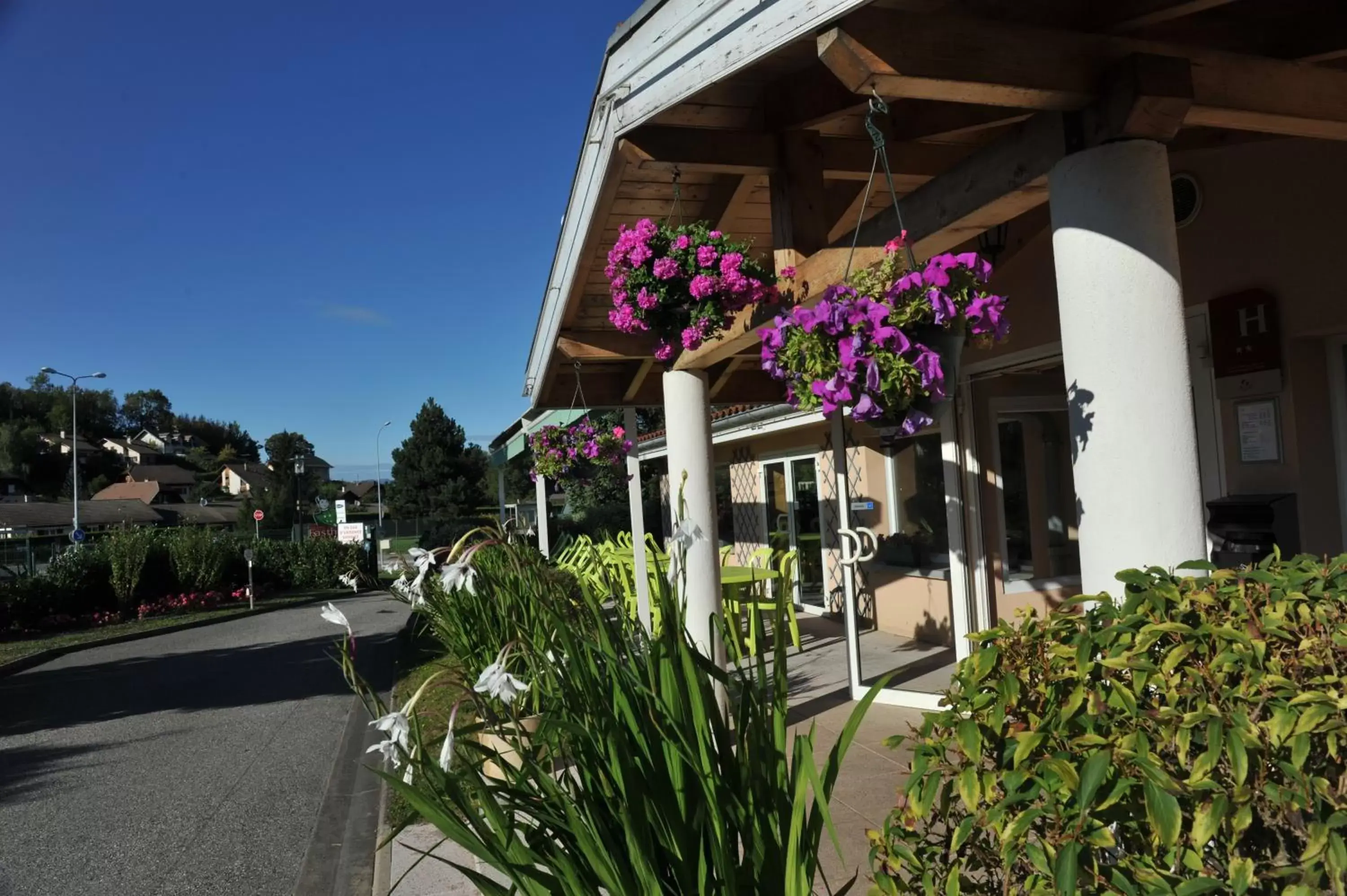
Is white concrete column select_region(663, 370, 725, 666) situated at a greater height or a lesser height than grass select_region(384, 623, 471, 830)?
greater

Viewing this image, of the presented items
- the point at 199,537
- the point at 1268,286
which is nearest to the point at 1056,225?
A: the point at 1268,286

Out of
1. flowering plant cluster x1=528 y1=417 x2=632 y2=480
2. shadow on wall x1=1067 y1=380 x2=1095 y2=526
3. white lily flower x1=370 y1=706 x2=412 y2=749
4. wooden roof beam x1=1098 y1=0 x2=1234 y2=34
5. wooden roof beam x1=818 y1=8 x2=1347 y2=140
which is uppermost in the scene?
wooden roof beam x1=1098 y1=0 x2=1234 y2=34

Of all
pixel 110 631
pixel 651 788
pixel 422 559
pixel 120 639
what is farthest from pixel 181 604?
pixel 651 788

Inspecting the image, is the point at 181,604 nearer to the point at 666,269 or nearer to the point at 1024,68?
the point at 666,269

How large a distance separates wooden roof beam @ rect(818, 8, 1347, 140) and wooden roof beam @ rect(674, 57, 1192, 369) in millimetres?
83

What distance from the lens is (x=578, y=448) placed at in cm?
664

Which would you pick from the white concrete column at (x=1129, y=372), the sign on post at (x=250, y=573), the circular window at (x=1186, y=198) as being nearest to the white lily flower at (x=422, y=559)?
the white concrete column at (x=1129, y=372)

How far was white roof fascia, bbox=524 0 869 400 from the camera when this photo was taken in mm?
2551

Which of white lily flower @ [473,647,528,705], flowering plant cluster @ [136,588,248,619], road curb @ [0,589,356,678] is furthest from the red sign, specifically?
flowering plant cluster @ [136,588,248,619]

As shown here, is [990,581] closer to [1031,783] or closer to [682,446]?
[682,446]

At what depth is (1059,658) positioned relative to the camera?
1.63 meters

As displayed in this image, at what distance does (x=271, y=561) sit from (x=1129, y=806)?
2277 cm

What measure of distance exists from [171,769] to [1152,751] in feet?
21.6

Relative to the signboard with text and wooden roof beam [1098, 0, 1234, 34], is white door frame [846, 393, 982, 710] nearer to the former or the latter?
the signboard with text
